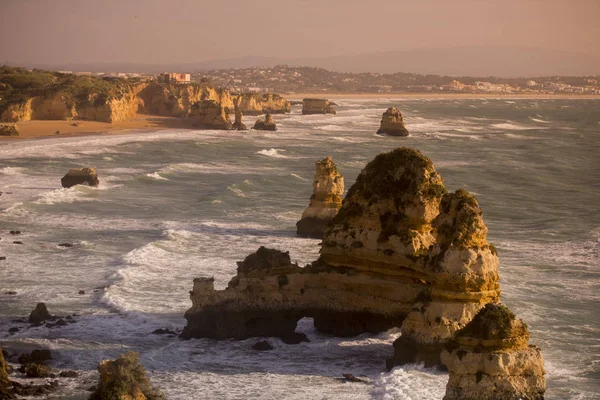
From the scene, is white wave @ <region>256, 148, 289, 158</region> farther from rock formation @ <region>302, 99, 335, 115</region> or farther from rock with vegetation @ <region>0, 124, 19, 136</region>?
rock formation @ <region>302, 99, 335, 115</region>

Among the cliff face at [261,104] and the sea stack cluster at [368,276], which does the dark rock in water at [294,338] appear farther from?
the cliff face at [261,104]

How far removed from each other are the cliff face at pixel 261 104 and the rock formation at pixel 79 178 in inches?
3327

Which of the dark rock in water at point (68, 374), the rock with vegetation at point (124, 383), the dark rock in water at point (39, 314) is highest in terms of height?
the rock with vegetation at point (124, 383)

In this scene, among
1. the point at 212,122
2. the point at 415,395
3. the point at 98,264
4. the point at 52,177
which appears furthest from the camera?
the point at 212,122

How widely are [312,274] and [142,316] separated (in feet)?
21.3

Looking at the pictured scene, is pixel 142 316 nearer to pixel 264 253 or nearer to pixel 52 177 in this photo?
pixel 264 253

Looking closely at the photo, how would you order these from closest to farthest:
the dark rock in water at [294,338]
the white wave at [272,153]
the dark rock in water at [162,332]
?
the dark rock in water at [294,338] < the dark rock in water at [162,332] < the white wave at [272,153]

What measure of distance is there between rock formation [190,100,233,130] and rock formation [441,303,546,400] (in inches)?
3609

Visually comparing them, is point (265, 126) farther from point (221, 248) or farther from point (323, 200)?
point (221, 248)

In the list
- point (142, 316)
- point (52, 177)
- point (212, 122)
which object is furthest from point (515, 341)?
point (212, 122)

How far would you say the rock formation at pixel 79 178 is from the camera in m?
57.6

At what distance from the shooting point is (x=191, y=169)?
70938 millimetres

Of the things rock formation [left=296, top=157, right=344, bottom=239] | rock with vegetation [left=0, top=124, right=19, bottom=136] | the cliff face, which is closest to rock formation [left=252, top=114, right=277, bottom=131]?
rock with vegetation [left=0, top=124, right=19, bottom=136]

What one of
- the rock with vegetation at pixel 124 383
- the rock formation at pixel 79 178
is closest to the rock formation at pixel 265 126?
the rock formation at pixel 79 178
